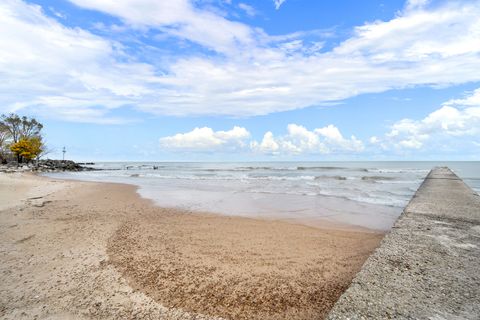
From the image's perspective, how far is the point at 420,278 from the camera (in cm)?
352

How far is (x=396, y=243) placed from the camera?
16.2 feet

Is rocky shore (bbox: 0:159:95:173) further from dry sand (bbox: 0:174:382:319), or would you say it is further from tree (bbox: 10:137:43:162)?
dry sand (bbox: 0:174:382:319)

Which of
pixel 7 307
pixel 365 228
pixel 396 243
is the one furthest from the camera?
pixel 365 228

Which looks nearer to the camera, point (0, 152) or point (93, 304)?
point (93, 304)

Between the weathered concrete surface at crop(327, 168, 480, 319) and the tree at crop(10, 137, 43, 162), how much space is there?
5451cm

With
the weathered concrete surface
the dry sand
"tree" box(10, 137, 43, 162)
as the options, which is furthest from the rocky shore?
the weathered concrete surface

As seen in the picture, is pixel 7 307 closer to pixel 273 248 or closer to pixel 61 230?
pixel 61 230

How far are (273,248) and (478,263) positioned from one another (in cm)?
335

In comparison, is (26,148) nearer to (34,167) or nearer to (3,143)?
(3,143)

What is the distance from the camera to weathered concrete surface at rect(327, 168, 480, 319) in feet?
9.17

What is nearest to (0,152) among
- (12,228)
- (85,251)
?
(12,228)

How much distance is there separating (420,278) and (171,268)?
3681mm

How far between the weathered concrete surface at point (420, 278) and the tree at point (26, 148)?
5451cm

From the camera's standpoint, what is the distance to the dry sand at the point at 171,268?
3592mm
